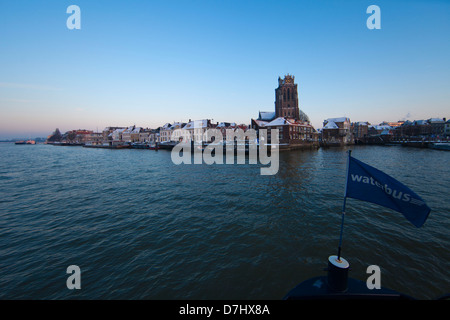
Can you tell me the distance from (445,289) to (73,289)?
1422cm

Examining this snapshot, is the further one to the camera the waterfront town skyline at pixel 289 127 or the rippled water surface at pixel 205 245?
the waterfront town skyline at pixel 289 127

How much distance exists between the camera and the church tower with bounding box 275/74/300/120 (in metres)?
94.5

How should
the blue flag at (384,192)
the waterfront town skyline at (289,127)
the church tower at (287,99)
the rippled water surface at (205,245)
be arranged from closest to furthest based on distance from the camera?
the blue flag at (384,192) → the rippled water surface at (205,245) → the waterfront town skyline at (289,127) → the church tower at (287,99)

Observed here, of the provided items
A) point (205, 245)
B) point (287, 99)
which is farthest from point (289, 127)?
point (205, 245)

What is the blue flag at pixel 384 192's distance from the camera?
441 centimetres

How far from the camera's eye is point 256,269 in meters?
7.88

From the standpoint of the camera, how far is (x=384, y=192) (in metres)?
4.97

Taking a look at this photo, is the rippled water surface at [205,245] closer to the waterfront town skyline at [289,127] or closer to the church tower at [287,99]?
the waterfront town skyline at [289,127]

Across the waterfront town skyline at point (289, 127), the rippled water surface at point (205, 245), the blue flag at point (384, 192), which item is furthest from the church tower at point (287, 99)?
the blue flag at point (384, 192)

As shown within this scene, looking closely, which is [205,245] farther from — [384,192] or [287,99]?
[287,99]

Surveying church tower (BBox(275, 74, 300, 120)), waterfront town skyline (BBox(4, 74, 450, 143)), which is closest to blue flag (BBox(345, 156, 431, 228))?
waterfront town skyline (BBox(4, 74, 450, 143))

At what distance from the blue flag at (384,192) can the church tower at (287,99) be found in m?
96.2
